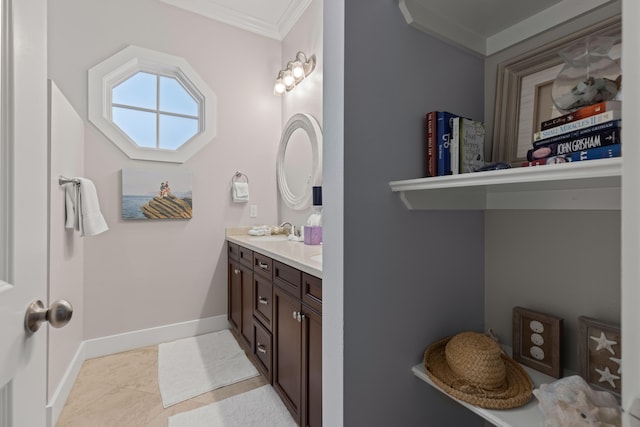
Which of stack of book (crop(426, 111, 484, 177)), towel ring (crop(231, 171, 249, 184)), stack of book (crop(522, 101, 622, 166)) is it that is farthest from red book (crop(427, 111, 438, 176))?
towel ring (crop(231, 171, 249, 184))

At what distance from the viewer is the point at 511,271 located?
108 cm

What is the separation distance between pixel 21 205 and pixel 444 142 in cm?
108

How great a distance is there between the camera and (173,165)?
244 cm

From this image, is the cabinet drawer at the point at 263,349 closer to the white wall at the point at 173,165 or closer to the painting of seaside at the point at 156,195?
the white wall at the point at 173,165

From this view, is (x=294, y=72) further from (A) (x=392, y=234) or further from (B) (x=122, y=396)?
(B) (x=122, y=396)

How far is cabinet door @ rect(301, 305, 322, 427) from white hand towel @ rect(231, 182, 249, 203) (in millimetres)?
1607

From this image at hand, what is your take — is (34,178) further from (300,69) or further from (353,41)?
(300,69)

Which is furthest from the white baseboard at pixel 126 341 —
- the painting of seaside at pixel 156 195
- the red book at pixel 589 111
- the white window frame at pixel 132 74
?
the red book at pixel 589 111

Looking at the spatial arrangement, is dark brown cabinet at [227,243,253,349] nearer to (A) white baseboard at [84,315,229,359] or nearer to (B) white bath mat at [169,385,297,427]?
(A) white baseboard at [84,315,229,359]

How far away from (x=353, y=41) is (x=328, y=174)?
0.39 meters

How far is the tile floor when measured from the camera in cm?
156

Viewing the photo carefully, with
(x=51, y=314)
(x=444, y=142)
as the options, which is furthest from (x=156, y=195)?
(x=444, y=142)

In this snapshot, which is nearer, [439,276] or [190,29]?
[439,276]

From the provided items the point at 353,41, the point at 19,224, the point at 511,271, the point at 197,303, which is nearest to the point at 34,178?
the point at 19,224
